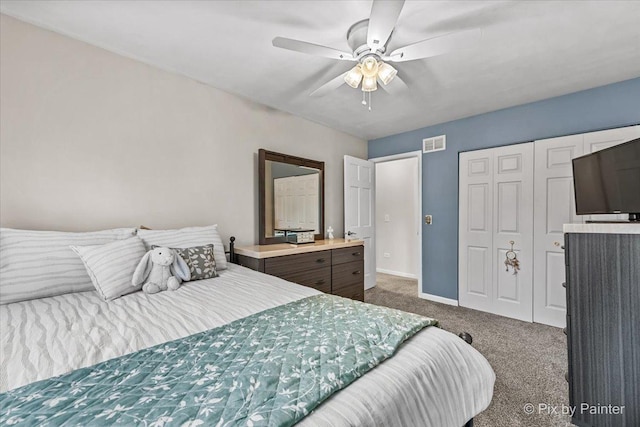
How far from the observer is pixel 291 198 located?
332 centimetres

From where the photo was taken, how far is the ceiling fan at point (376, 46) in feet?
4.52

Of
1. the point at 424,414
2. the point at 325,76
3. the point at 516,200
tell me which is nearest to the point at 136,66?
the point at 325,76

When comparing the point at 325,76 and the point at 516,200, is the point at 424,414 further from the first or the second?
the point at 516,200

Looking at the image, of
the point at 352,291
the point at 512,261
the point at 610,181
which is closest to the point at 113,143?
the point at 352,291

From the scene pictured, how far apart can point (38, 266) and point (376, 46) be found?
2.26 metres

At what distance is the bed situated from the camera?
0.77 m

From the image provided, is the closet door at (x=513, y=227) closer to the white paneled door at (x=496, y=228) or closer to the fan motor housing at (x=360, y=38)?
the white paneled door at (x=496, y=228)

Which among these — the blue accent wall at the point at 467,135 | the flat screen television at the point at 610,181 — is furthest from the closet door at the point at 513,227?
the flat screen television at the point at 610,181

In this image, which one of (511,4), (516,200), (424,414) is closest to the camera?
(424,414)

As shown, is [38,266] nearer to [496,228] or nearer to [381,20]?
[381,20]

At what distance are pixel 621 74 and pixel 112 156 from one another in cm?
436

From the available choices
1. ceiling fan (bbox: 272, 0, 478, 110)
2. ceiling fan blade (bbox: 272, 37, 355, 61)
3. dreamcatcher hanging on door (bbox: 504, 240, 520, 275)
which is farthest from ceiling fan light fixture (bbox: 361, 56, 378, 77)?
dreamcatcher hanging on door (bbox: 504, 240, 520, 275)

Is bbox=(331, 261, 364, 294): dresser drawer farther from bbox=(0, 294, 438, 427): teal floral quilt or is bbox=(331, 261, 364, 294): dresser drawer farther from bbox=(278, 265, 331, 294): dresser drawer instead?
bbox=(0, 294, 438, 427): teal floral quilt

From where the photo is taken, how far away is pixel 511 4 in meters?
1.62
